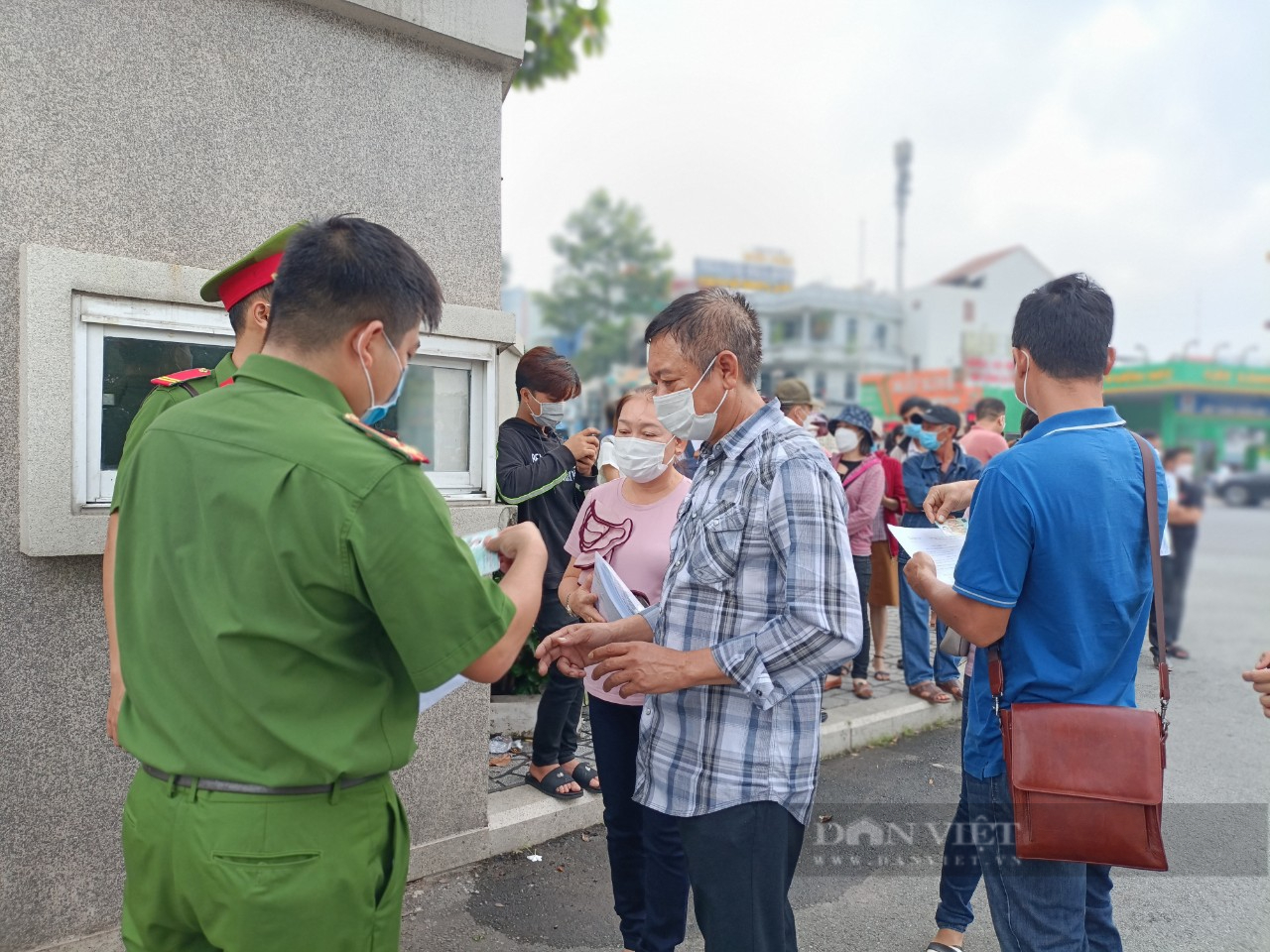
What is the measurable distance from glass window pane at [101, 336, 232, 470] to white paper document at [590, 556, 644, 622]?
5.25 ft

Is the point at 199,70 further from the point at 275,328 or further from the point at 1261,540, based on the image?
the point at 1261,540

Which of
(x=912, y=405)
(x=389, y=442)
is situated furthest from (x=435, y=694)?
(x=912, y=405)

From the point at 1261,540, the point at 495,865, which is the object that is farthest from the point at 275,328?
the point at 1261,540

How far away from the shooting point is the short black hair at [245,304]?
2.17 m

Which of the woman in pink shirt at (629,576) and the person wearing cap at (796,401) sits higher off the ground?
the person wearing cap at (796,401)

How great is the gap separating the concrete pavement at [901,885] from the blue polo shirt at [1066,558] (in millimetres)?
553

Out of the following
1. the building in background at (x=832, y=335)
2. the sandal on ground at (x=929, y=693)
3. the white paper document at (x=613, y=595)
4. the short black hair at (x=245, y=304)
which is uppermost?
the building in background at (x=832, y=335)

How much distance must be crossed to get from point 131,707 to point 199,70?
7.18ft

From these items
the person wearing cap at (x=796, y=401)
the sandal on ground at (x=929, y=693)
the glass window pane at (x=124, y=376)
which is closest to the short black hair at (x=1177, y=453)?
the sandal on ground at (x=929, y=693)

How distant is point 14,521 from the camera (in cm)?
260

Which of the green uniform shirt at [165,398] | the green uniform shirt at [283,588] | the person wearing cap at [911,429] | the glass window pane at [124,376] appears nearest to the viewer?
the green uniform shirt at [283,588]

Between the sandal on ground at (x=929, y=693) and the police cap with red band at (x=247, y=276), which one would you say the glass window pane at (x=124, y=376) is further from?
the sandal on ground at (x=929, y=693)

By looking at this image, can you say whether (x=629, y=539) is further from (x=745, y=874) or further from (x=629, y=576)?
(x=745, y=874)

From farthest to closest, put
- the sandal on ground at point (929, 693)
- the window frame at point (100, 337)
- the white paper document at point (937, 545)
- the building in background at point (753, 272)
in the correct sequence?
the building in background at point (753, 272)
the sandal on ground at point (929, 693)
the window frame at point (100, 337)
the white paper document at point (937, 545)
